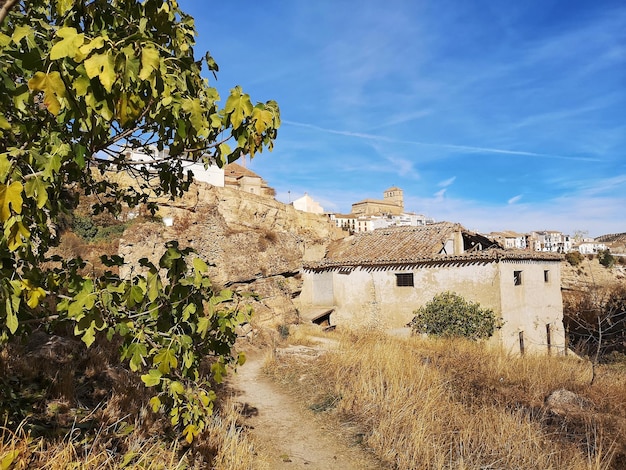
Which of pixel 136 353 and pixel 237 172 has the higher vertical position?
pixel 237 172

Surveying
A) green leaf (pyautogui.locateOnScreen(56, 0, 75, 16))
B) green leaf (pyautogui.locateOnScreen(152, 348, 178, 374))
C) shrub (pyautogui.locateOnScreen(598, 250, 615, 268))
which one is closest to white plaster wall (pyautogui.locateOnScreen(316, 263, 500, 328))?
green leaf (pyautogui.locateOnScreen(152, 348, 178, 374))

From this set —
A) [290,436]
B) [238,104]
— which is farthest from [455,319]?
[238,104]

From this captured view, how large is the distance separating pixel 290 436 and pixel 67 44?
5.92 m

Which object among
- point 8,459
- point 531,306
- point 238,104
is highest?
point 238,104

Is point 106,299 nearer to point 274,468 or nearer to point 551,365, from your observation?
point 274,468

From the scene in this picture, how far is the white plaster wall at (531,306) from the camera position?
605 inches

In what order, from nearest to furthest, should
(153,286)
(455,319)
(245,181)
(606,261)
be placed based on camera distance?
(153,286), (455,319), (245,181), (606,261)

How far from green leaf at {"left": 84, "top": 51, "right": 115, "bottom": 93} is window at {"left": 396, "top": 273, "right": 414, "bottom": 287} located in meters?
16.6

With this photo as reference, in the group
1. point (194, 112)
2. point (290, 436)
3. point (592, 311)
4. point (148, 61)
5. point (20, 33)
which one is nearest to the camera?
point (148, 61)

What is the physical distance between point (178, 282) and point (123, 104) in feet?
3.65

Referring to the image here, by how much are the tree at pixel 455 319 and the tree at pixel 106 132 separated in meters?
13.9

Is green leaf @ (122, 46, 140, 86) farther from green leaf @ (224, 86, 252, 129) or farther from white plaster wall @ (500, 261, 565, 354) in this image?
white plaster wall @ (500, 261, 565, 354)

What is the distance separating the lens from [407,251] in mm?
18312

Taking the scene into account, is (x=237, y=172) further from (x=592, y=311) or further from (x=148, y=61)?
(x=148, y=61)
